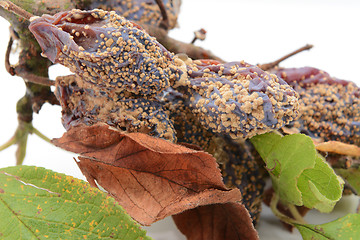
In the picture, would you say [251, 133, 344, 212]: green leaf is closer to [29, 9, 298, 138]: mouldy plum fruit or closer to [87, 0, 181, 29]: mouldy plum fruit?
[29, 9, 298, 138]: mouldy plum fruit

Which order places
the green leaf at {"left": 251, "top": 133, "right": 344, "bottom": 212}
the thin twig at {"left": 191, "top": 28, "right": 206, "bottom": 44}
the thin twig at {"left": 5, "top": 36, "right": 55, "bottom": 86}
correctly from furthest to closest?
the thin twig at {"left": 191, "top": 28, "right": 206, "bottom": 44}, the thin twig at {"left": 5, "top": 36, "right": 55, "bottom": 86}, the green leaf at {"left": 251, "top": 133, "right": 344, "bottom": 212}

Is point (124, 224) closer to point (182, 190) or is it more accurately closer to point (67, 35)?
point (182, 190)

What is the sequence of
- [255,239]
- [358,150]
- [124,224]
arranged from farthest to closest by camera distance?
[358,150] → [255,239] → [124,224]

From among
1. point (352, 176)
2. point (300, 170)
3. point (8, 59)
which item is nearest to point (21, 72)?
point (8, 59)

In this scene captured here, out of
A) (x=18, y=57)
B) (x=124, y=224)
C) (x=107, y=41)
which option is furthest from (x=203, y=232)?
(x=18, y=57)

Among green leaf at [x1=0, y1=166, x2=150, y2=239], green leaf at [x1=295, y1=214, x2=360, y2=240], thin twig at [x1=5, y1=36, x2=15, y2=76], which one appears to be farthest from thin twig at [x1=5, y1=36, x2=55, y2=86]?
green leaf at [x1=295, y1=214, x2=360, y2=240]

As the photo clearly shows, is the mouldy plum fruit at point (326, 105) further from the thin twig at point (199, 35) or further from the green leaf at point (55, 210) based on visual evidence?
the green leaf at point (55, 210)
